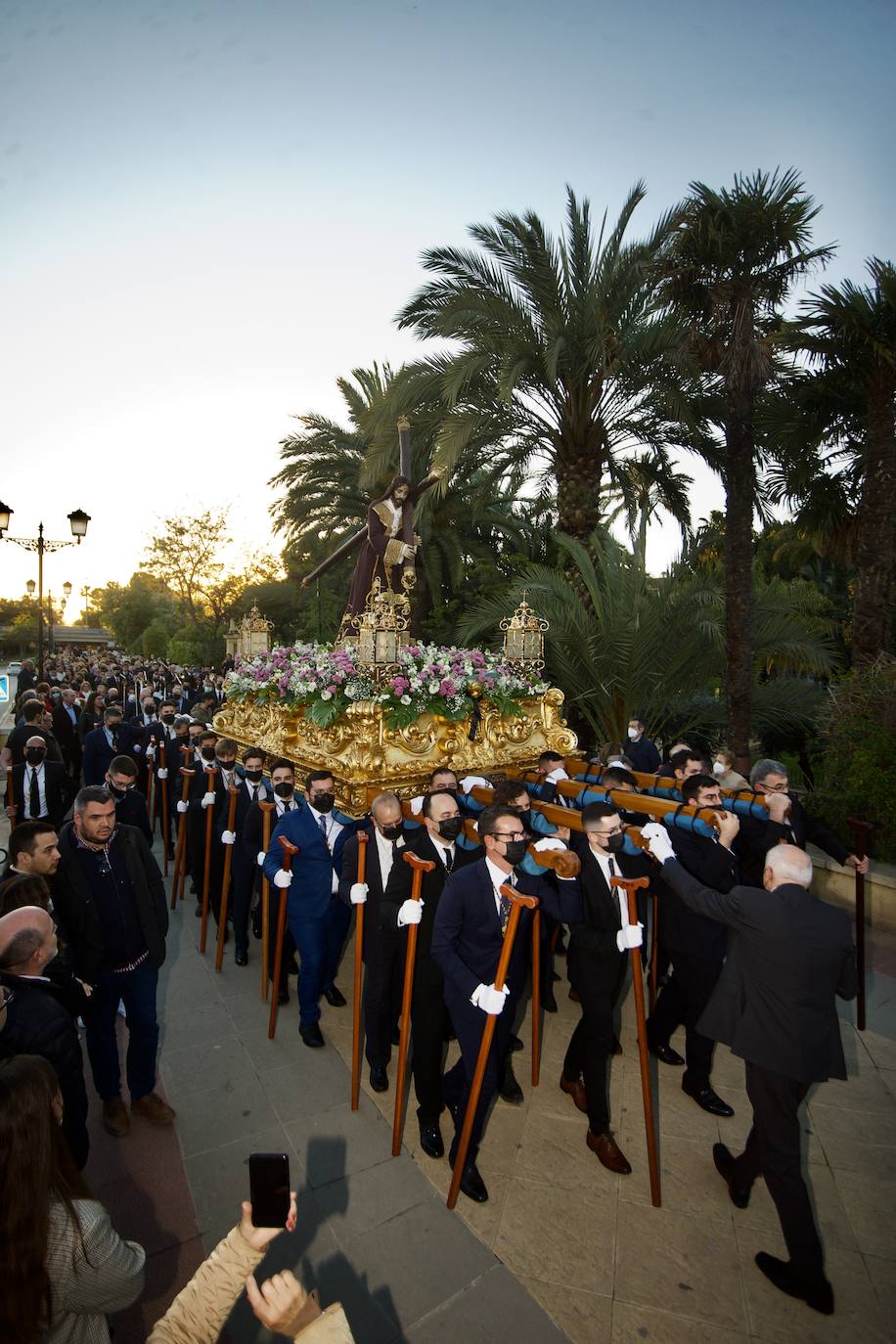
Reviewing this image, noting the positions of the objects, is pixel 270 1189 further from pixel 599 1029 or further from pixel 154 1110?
pixel 154 1110

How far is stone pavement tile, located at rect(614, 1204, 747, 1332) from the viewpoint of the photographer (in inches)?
113

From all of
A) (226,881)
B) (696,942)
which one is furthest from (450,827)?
(226,881)

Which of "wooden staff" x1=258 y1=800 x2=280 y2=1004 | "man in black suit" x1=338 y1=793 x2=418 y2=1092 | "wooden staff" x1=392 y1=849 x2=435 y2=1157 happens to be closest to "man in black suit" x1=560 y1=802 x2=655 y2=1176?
"wooden staff" x1=392 y1=849 x2=435 y2=1157

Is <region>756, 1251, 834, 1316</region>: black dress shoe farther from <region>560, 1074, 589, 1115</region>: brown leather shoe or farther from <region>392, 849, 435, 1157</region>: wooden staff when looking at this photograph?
<region>392, 849, 435, 1157</region>: wooden staff

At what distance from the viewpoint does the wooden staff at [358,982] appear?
4043 mm

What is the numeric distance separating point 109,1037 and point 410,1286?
6.83ft

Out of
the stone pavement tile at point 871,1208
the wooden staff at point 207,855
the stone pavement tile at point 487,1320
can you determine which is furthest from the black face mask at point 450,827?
the wooden staff at point 207,855

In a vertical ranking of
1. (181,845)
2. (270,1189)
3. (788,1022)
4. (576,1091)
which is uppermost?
(270,1189)

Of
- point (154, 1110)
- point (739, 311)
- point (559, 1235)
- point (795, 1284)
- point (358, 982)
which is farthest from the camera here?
point (739, 311)

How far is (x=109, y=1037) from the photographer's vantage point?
3.87 m

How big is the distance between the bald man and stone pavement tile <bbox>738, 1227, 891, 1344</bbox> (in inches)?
118

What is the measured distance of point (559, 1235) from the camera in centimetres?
319

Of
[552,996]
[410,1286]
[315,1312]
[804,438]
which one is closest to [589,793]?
[552,996]

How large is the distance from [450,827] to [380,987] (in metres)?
1.24
